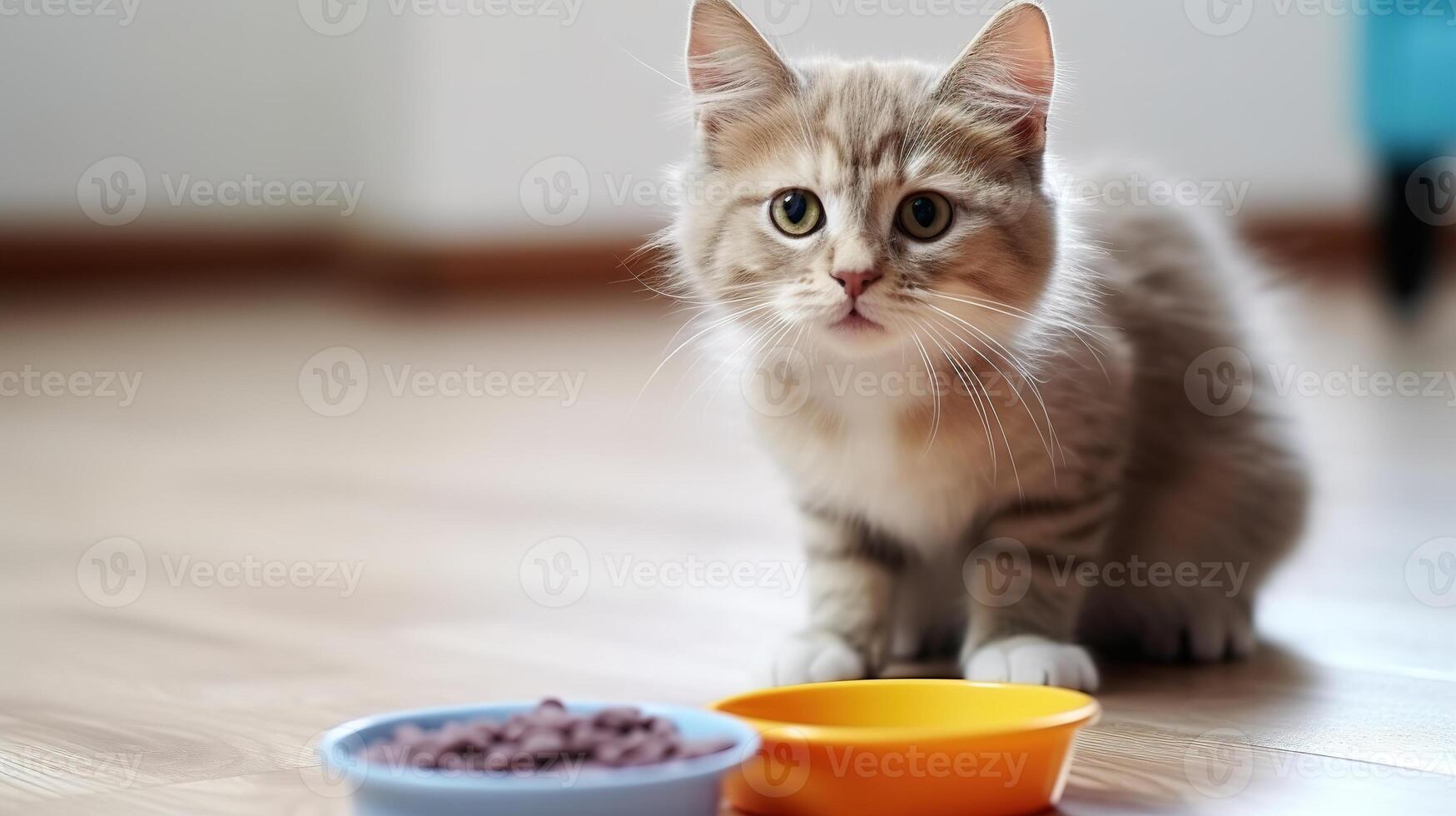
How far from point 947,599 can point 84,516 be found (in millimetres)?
1628

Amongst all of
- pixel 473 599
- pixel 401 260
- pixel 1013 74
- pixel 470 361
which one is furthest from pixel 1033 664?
pixel 401 260

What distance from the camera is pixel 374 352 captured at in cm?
477

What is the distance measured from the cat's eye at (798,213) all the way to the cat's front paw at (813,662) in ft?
1.54

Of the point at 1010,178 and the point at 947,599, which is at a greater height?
the point at 1010,178

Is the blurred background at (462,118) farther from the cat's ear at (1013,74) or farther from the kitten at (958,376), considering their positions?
the cat's ear at (1013,74)

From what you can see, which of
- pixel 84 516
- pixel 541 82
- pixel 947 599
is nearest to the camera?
pixel 947 599

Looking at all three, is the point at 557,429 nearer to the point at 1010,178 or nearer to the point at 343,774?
the point at 1010,178

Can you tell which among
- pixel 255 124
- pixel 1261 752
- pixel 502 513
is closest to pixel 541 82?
pixel 255 124

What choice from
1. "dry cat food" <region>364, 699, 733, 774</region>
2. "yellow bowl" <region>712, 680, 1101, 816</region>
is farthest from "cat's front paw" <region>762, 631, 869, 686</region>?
"dry cat food" <region>364, 699, 733, 774</region>

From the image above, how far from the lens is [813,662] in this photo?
5.49ft

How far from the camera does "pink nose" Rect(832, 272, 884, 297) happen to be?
1511mm

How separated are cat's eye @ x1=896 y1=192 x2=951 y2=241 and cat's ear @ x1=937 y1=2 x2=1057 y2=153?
0.43ft

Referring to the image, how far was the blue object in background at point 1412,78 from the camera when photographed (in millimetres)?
4637

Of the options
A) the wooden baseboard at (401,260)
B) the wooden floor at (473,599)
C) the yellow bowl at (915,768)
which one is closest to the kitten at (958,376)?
the wooden floor at (473,599)
